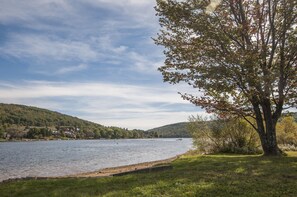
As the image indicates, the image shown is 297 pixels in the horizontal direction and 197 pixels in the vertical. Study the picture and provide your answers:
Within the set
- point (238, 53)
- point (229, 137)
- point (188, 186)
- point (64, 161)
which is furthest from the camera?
point (64, 161)

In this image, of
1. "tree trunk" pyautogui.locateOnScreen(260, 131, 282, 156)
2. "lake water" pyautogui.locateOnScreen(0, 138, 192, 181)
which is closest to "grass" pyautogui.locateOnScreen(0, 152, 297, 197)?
"tree trunk" pyautogui.locateOnScreen(260, 131, 282, 156)

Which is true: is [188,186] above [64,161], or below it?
below

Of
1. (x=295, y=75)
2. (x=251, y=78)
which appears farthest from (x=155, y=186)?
(x=295, y=75)

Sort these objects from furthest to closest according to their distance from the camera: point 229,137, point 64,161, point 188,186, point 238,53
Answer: point 64,161
point 229,137
point 238,53
point 188,186

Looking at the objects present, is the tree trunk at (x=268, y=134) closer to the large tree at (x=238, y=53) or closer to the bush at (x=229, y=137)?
the large tree at (x=238, y=53)

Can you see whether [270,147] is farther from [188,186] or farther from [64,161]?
[64,161]

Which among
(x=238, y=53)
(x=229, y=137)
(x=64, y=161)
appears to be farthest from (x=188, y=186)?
(x=64, y=161)

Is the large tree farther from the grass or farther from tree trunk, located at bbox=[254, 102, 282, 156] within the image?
the grass

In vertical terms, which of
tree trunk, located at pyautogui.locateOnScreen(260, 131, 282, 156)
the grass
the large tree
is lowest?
the grass

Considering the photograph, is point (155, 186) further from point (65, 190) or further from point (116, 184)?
point (65, 190)

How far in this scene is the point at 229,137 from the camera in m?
40.8

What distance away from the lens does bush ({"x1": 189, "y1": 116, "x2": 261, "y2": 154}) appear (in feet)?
130

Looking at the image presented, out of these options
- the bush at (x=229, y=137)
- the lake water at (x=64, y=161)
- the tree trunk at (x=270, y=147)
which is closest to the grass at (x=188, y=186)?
the tree trunk at (x=270, y=147)

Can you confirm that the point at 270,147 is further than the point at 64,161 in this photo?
No
